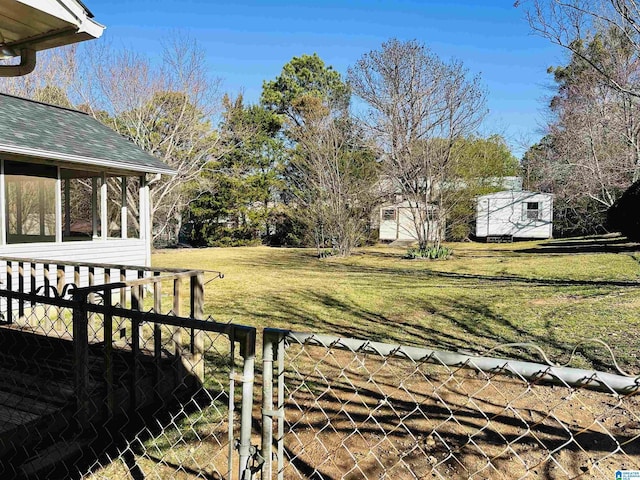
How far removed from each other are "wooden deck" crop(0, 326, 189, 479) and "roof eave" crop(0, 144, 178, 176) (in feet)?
14.1

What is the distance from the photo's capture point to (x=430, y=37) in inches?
632

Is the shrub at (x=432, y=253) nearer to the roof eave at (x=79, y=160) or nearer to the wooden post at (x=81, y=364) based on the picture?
the roof eave at (x=79, y=160)

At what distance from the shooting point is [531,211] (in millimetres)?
26188

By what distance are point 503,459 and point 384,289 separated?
684 centimetres

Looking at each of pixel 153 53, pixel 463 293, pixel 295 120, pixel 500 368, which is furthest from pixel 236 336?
pixel 295 120

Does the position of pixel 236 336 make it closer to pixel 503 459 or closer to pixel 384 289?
pixel 503 459

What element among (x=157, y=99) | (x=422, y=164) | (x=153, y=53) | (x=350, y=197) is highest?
(x=153, y=53)

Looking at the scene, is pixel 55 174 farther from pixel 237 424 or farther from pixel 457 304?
pixel 457 304

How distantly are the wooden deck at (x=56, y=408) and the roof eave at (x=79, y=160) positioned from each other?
4.31 meters

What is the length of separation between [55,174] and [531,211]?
83.8ft

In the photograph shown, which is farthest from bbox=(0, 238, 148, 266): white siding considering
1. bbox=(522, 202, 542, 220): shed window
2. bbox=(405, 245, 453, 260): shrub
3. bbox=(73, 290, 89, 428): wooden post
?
bbox=(522, 202, 542, 220): shed window

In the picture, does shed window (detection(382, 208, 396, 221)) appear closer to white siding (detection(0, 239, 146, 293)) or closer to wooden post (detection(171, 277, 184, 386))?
white siding (detection(0, 239, 146, 293))

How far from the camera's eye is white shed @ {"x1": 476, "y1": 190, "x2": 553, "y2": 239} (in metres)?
26.0

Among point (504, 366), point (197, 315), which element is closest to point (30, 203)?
point (197, 315)
